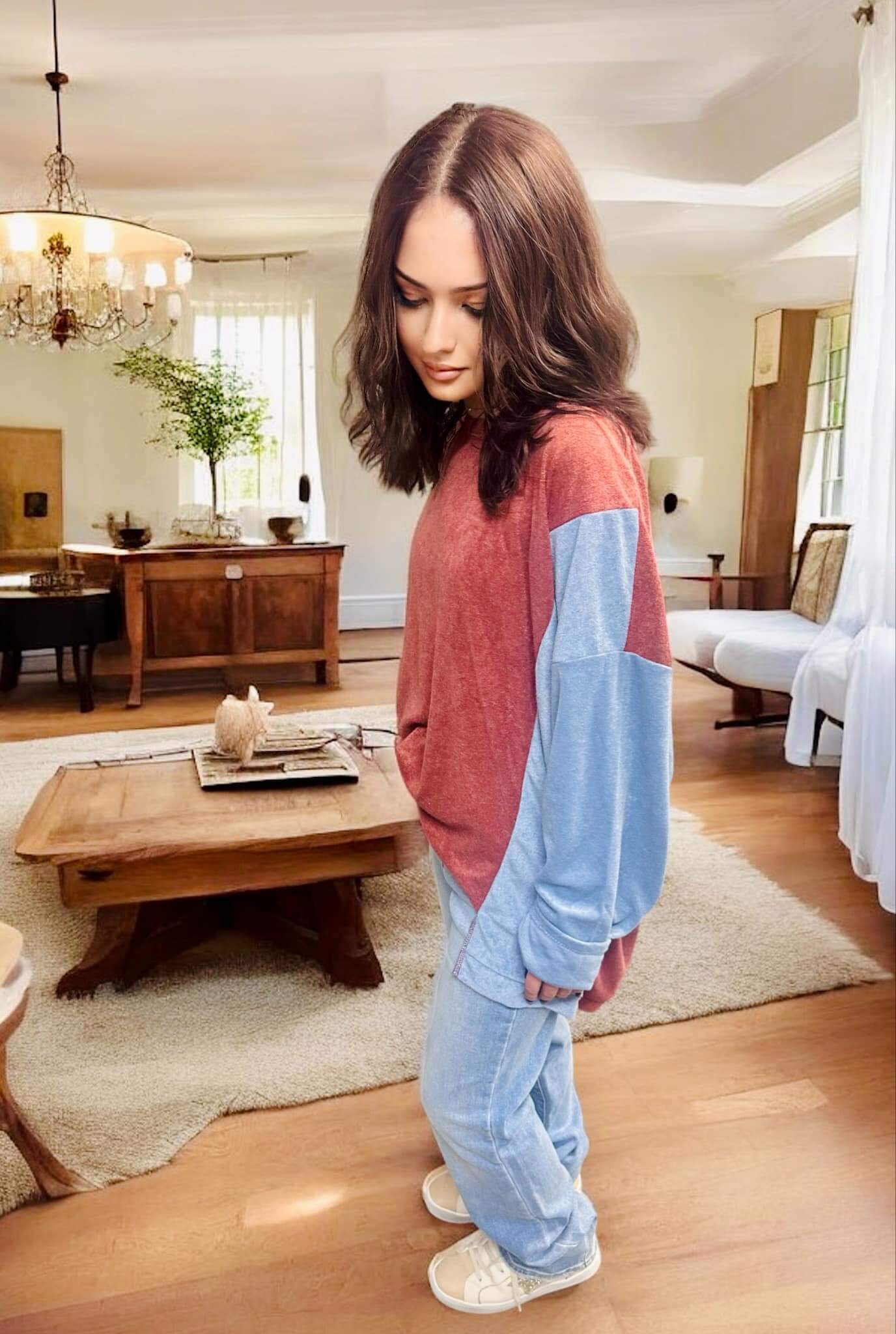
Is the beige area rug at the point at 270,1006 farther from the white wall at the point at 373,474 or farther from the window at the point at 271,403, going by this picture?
the window at the point at 271,403

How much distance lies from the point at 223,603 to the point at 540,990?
431 centimetres

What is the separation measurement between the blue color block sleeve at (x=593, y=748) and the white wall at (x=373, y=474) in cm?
583

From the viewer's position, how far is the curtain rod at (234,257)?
6.54 metres

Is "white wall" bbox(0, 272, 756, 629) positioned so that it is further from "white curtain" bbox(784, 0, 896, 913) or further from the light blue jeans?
the light blue jeans

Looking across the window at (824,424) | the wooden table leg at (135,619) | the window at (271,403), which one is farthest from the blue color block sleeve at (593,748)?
the window at (271,403)

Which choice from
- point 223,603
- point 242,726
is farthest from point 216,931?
point 223,603

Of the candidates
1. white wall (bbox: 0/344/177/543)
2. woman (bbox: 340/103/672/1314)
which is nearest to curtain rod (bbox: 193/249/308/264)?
white wall (bbox: 0/344/177/543)

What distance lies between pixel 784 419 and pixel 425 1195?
601 cm

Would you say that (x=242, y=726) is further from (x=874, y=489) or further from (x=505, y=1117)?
(x=874, y=489)

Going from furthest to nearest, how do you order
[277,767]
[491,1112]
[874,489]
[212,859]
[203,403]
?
1. [203,403]
2. [874,489]
3. [277,767]
4. [212,859]
5. [491,1112]

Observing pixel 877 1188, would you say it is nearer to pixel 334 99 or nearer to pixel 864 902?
pixel 864 902

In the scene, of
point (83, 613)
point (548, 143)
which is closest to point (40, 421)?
point (83, 613)

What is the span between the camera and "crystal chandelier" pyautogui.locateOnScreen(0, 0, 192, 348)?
380 cm

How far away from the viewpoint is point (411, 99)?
13.4 feet
